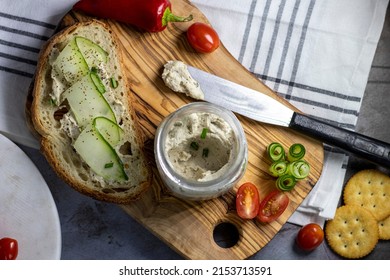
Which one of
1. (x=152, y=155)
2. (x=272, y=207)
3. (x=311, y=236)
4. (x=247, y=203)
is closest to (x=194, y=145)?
(x=152, y=155)

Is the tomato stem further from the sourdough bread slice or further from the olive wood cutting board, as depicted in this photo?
the sourdough bread slice

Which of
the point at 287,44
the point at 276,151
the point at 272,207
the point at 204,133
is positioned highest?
the point at 287,44

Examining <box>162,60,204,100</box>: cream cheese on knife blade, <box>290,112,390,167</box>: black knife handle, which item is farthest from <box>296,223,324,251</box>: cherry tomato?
<box>162,60,204,100</box>: cream cheese on knife blade

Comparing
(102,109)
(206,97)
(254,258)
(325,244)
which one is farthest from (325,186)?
(102,109)

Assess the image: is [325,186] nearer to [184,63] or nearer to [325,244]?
[325,244]

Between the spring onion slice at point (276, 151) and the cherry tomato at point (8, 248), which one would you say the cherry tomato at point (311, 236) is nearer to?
the spring onion slice at point (276, 151)

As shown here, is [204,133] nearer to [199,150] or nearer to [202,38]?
[199,150]

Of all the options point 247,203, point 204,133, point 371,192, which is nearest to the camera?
point 204,133
